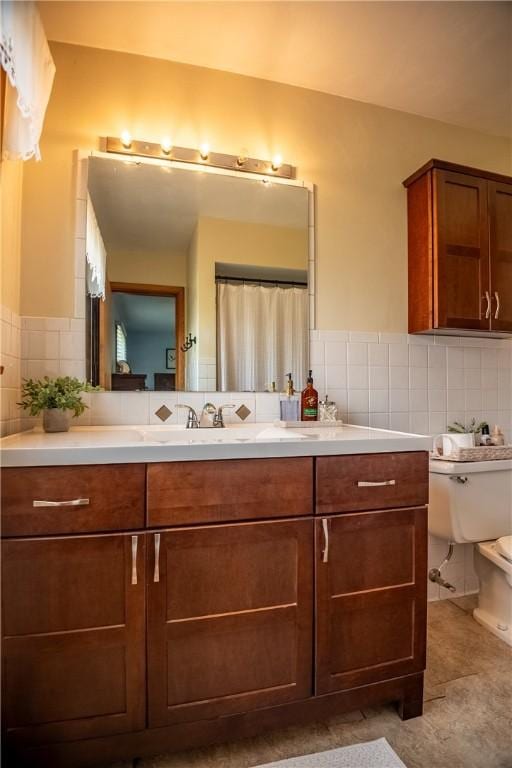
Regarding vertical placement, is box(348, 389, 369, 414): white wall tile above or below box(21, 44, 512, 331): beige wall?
below

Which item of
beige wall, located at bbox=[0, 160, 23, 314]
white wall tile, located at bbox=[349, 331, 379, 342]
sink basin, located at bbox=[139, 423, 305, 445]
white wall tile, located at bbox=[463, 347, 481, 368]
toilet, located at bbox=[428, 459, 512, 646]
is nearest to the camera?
beige wall, located at bbox=[0, 160, 23, 314]

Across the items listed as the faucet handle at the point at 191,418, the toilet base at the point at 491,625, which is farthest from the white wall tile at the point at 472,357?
the faucet handle at the point at 191,418

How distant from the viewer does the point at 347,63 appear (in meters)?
1.79

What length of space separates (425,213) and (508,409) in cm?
125

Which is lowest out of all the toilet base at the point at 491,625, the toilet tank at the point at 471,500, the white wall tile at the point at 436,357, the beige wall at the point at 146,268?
the toilet base at the point at 491,625

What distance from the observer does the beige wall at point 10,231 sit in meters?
1.38

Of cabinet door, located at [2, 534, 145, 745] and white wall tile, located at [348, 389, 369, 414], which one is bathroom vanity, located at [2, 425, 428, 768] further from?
white wall tile, located at [348, 389, 369, 414]

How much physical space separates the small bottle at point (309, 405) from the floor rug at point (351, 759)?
1.11m

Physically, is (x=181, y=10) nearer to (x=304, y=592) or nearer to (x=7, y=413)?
(x=7, y=413)

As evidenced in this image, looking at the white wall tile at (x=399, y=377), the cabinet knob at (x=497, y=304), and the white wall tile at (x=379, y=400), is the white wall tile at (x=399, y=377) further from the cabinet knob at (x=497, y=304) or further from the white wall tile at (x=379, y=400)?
the cabinet knob at (x=497, y=304)

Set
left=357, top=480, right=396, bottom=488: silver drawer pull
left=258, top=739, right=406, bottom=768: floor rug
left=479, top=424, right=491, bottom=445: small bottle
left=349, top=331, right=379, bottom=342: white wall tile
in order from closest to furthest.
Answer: left=258, top=739, right=406, bottom=768: floor rug → left=357, top=480, right=396, bottom=488: silver drawer pull → left=349, top=331, right=379, bottom=342: white wall tile → left=479, top=424, right=491, bottom=445: small bottle

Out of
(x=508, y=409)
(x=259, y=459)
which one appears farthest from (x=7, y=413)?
(x=508, y=409)

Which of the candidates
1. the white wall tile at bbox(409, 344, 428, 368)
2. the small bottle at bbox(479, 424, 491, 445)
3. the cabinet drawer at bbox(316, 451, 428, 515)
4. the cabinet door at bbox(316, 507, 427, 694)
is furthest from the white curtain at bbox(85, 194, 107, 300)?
the small bottle at bbox(479, 424, 491, 445)

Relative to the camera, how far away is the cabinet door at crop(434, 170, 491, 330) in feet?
6.29
